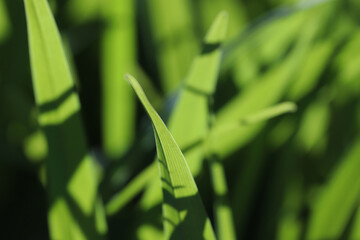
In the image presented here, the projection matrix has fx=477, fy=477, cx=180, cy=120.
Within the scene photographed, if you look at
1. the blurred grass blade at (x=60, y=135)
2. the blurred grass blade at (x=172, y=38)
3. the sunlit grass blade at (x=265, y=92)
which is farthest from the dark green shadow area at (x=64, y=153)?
the blurred grass blade at (x=172, y=38)

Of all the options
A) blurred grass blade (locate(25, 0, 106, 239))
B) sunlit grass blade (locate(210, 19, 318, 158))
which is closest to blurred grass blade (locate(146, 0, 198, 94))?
sunlit grass blade (locate(210, 19, 318, 158))

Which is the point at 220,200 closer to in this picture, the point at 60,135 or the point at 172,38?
the point at 60,135

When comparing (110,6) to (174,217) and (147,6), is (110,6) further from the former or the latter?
(174,217)

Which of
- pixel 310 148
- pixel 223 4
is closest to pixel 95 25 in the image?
pixel 223 4

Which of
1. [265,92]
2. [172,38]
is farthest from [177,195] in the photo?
[172,38]

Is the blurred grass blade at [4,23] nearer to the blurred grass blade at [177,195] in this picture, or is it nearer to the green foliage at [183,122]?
the green foliage at [183,122]

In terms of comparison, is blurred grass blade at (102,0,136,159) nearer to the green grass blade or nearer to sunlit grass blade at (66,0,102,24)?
sunlit grass blade at (66,0,102,24)
